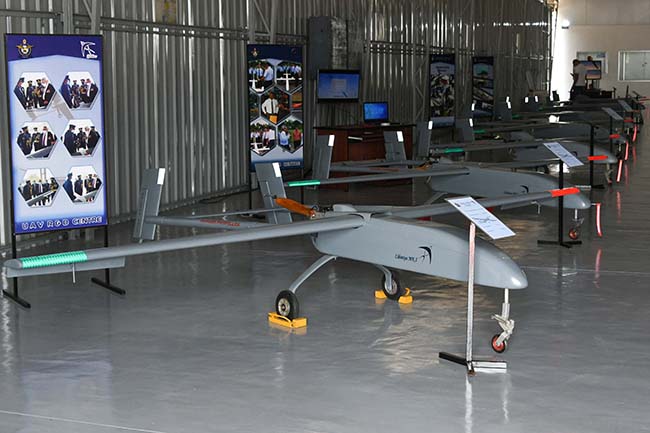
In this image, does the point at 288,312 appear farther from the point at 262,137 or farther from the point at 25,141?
the point at 262,137

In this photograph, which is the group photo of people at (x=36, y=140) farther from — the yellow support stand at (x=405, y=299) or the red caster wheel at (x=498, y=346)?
the red caster wheel at (x=498, y=346)

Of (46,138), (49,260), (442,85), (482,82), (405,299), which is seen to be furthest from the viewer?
(482,82)

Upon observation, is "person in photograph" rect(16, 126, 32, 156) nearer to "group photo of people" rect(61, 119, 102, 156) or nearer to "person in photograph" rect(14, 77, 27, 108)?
"person in photograph" rect(14, 77, 27, 108)

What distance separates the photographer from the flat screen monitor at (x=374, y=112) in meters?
18.2

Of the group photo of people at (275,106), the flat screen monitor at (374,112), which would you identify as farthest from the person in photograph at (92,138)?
the flat screen monitor at (374,112)

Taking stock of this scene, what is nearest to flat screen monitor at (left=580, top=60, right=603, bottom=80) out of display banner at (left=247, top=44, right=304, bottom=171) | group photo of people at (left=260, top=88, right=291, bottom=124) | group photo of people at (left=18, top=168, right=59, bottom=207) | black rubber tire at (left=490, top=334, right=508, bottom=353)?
display banner at (left=247, top=44, right=304, bottom=171)

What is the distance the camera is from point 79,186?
905cm

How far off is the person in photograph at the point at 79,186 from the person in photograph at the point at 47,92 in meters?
0.79

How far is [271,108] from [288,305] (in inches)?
266

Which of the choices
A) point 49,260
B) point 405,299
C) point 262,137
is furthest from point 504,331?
point 262,137

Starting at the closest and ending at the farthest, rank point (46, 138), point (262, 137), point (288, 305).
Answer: point (288, 305) → point (46, 138) → point (262, 137)

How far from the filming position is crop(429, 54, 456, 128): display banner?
2397cm

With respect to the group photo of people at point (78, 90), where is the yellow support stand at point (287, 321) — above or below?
below

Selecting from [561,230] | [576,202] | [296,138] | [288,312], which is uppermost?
[296,138]
